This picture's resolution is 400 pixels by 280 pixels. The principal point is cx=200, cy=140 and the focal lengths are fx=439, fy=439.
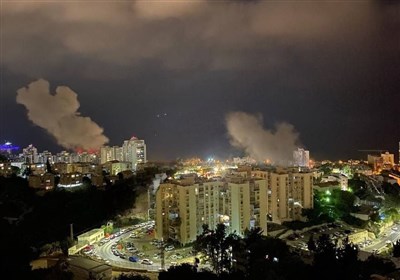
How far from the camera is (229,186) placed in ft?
29.8

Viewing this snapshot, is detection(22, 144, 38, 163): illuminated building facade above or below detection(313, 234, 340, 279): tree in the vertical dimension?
above

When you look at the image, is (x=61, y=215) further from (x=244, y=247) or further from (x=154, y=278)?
(x=244, y=247)

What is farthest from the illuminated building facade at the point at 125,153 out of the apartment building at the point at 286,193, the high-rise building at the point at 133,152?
the apartment building at the point at 286,193

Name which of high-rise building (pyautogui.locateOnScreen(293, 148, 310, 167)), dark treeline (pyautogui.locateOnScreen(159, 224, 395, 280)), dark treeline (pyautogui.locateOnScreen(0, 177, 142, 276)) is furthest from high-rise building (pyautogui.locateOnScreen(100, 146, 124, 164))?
dark treeline (pyautogui.locateOnScreen(159, 224, 395, 280))

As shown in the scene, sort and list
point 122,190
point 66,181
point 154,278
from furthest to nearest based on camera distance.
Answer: point 66,181, point 122,190, point 154,278

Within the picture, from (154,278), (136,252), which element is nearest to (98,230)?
(136,252)

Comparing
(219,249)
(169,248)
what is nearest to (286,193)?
(169,248)

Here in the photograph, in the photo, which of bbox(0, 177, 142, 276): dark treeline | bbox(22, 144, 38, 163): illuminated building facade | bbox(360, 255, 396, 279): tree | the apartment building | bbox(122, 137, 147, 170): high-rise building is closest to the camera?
bbox(360, 255, 396, 279): tree

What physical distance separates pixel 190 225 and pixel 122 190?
4.20m

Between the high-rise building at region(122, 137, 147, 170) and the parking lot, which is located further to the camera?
the high-rise building at region(122, 137, 147, 170)

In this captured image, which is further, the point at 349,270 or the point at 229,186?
the point at 229,186

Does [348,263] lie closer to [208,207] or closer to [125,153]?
[208,207]

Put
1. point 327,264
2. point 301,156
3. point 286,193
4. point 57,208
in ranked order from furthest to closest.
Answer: point 301,156, point 57,208, point 286,193, point 327,264

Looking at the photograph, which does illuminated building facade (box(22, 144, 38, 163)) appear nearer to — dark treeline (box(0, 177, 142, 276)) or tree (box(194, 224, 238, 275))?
dark treeline (box(0, 177, 142, 276))
